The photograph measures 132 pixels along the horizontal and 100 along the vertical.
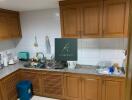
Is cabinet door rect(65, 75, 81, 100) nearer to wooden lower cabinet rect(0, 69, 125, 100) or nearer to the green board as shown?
wooden lower cabinet rect(0, 69, 125, 100)

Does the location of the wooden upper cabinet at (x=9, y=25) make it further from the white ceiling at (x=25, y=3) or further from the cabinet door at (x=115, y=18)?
the cabinet door at (x=115, y=18)

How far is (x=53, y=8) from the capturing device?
3.16 m

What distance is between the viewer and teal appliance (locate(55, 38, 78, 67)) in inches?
110

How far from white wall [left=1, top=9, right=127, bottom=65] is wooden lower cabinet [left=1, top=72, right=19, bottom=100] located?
0.93 metres

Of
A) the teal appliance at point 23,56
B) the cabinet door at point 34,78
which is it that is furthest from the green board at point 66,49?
the teal appliance at point 23,56

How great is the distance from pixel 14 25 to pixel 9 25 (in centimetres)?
18

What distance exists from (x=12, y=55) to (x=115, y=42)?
2.82 m

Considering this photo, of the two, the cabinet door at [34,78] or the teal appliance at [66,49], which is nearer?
the teal appliance at [66,49]

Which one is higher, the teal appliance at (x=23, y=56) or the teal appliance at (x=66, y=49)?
the teal appliance at (x=66, y=49)

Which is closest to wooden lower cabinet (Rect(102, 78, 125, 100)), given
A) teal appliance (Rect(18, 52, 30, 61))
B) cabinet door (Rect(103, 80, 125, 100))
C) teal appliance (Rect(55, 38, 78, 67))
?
cabinet door (Rect(103, 80, 125, 100))

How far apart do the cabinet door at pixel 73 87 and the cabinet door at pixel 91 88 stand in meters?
0.11

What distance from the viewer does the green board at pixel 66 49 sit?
9.21 ft

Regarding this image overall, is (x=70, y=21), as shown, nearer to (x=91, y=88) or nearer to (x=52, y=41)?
(x=52, y=41)

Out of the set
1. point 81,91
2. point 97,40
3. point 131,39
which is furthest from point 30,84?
point 131,39
